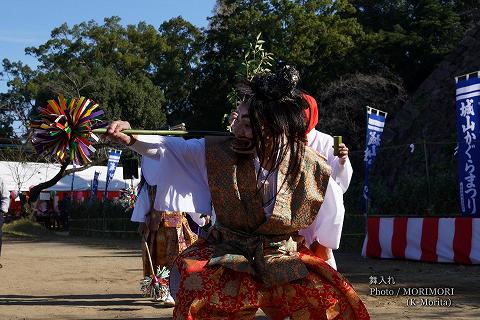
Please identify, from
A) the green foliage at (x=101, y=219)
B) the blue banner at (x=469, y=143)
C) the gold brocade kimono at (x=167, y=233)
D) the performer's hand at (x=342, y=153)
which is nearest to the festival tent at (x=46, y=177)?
the green foliage at (x=101, y=219)

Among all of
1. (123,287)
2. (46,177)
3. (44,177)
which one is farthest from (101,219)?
(123,287)

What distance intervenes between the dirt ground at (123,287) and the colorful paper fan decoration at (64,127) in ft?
13.2

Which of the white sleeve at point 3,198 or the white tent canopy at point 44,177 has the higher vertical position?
the white tent canopy at point 44,177

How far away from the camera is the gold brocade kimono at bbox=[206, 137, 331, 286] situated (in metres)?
3.77

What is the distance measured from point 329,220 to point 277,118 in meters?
0.67

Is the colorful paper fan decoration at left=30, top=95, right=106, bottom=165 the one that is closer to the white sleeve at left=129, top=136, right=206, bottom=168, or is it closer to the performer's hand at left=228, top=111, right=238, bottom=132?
the white sleeve at left=129, top=136, right=206, bottom=168

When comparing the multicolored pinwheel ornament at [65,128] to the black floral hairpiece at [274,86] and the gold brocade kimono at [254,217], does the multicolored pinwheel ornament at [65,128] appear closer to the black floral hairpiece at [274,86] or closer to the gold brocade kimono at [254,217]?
the gold brocade kimono at [254,217]

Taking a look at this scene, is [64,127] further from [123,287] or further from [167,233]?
[123,287]

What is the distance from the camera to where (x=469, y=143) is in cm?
1236

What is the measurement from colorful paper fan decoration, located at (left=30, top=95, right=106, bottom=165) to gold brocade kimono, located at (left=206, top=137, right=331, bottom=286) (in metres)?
0.65

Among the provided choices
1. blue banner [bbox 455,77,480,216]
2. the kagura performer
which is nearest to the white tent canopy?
blue banner [bbox 455,77,480,216]

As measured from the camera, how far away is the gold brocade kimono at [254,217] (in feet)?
12.4

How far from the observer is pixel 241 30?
105 ft

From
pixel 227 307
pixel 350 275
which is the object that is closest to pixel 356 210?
pixel 350 275
